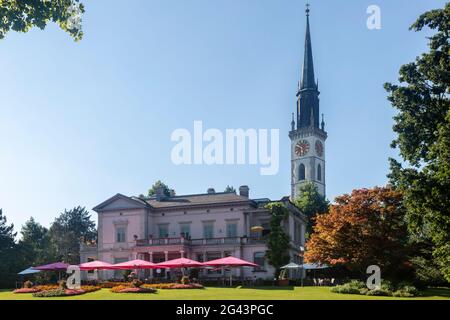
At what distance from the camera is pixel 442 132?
28750mm

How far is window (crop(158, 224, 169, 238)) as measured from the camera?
60469 millimetres

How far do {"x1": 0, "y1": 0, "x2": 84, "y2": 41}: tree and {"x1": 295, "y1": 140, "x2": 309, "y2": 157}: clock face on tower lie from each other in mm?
117037

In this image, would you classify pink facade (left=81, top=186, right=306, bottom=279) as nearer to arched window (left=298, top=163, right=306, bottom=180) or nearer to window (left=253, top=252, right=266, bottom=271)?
window (left=253, top=252, right=266, bottom=271)

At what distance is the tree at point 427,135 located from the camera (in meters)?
29.5

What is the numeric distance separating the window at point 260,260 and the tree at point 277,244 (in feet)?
3.59

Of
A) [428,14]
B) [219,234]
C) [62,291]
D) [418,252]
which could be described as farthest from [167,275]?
[428,14]

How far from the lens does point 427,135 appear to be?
33750 millimetres

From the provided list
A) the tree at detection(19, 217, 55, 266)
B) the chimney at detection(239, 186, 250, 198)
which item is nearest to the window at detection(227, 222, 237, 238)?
the chimney at detection(239, 186, 250, 198)

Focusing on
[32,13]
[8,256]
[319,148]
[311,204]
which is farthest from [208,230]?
[319,148]

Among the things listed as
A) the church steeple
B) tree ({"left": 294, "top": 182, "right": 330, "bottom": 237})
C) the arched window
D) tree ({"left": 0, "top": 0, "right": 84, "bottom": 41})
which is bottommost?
tree ({"left": 294, "top": 182, "right": 330, "bottom": 237})

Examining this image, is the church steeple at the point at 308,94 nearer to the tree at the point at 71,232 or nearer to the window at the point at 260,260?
the tree at the point at 71,232
